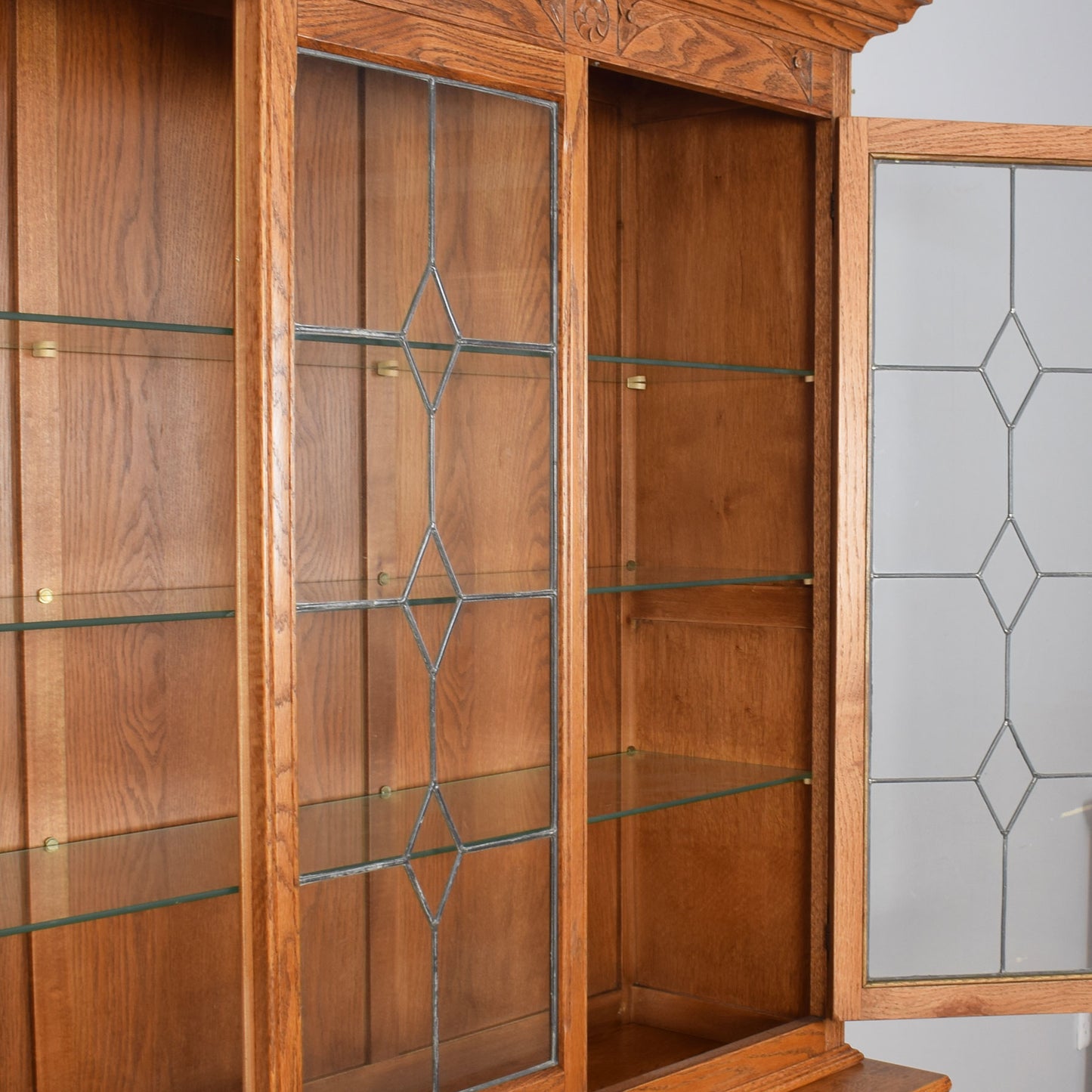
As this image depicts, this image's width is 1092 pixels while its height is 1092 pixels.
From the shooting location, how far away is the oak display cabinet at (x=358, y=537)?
156 cm

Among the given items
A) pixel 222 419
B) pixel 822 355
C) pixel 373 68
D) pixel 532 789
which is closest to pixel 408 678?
pixel 532 789

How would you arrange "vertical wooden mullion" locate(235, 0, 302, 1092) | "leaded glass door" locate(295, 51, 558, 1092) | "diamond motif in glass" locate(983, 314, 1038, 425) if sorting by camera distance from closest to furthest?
"vertical wooden mullion" locate(235, 0, 302, 1092) < "leaded glass door" locate(295, 51, 558, 1092) < "diamond motif in glass" locate(983, 314, 1038, 425)

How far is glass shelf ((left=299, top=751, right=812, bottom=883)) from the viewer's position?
162 centimetres

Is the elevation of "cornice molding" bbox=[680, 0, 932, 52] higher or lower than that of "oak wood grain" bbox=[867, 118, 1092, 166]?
higher

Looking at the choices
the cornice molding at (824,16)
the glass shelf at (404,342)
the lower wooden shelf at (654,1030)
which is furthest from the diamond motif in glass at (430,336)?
the lower wooden shelf at (654,1030)

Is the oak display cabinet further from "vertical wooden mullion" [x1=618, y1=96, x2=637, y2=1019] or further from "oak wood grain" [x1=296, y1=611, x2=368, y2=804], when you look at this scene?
"vertical wooden mullion" [x1=618, y1=96, x2=637, y2=1019]

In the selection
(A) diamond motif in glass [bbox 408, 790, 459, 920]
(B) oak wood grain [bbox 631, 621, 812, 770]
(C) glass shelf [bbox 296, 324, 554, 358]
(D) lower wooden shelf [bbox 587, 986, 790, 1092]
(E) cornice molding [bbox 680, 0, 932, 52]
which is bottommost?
(D) lower wooden shelf [bbox 587, 986, 790, 1092]

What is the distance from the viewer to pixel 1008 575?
2195 mm

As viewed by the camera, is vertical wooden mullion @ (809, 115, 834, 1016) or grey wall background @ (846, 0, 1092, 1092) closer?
vertical wooden mullion @ (809, 115, 834, 1016)

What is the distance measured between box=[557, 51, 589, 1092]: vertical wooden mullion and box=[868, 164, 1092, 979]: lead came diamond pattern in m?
0.55

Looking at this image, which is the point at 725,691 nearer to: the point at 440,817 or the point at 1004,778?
the point at 1004,778

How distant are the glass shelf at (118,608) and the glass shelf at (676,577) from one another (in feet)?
1.90

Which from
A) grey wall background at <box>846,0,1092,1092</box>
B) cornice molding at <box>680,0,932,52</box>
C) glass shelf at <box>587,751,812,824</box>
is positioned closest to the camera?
cornice molding at <box>680,0,932,52</box>

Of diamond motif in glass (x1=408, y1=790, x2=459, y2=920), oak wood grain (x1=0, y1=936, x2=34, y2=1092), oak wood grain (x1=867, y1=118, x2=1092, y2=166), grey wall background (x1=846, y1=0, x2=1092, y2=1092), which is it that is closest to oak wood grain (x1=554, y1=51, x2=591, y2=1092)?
diamond motif in glass (x1=408, y1=790, x2=459, y2=920)
